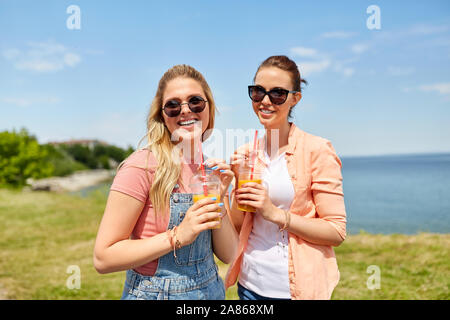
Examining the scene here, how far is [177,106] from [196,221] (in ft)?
2.53

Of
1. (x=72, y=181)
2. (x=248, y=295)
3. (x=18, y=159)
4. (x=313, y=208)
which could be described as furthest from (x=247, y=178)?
(x=72, y=181)

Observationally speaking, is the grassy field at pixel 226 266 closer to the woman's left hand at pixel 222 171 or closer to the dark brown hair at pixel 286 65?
the woman's left hand at pixel 222 171

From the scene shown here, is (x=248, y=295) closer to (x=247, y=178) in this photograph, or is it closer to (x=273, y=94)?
(x=247, y=178)

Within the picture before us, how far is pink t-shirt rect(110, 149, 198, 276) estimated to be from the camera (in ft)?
6.14

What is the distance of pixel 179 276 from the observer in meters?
2.01

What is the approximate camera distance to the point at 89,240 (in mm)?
10180

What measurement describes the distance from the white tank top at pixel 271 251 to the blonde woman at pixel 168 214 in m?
0.24

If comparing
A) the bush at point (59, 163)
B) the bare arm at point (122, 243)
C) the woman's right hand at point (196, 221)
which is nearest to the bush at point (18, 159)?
the bush at point (59, 163)

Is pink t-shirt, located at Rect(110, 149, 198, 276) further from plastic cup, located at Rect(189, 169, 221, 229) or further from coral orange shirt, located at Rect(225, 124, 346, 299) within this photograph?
coral orange shirt, located at Rect(225, 124, 346, 299)

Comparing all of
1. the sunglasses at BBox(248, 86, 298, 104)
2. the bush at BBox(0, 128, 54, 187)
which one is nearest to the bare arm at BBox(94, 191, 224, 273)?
the sunglasses at BBox(248, 86, 298, 104)

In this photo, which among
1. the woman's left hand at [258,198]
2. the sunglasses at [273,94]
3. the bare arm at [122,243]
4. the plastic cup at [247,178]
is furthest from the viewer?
the sunglasses at [273,94]

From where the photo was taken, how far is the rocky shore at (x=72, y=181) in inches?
1563
